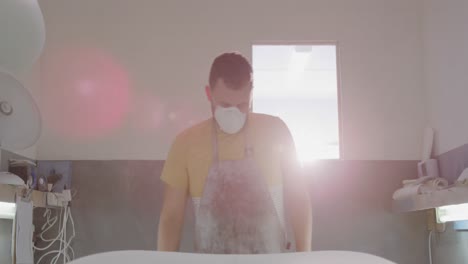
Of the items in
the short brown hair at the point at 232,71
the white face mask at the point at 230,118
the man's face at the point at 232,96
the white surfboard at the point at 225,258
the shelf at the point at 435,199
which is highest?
the short brown hair at the point at 232,71

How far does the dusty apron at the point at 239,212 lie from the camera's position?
1619 mm

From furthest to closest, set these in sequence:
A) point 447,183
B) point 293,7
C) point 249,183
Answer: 1. point 293,7
2. point 447,183
3. point 249,183

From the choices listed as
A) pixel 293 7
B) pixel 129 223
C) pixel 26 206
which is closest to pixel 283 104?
pixel 293 7

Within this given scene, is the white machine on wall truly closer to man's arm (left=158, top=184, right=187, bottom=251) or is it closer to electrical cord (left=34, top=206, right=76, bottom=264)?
man's arm (left=158, top=184, right=187, bottom=251)

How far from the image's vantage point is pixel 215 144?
5.53 feet

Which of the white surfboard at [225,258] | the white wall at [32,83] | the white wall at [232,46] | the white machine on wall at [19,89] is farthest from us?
the white wall at [232,46]

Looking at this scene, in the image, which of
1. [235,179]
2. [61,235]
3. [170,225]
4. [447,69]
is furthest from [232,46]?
[170,225]

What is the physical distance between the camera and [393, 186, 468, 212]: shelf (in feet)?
7.04

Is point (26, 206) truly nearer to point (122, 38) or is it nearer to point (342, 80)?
point (122, 38)

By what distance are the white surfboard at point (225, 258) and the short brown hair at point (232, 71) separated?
122 centimetres

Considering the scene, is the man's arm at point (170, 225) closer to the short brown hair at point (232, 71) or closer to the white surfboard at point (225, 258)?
the short brown hair at point (232, 71)

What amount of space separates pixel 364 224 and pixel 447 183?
2.06 ft

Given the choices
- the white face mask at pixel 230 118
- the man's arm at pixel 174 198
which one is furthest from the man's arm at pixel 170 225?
the white face mask at pixel 230 118

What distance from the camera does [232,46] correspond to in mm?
3309
